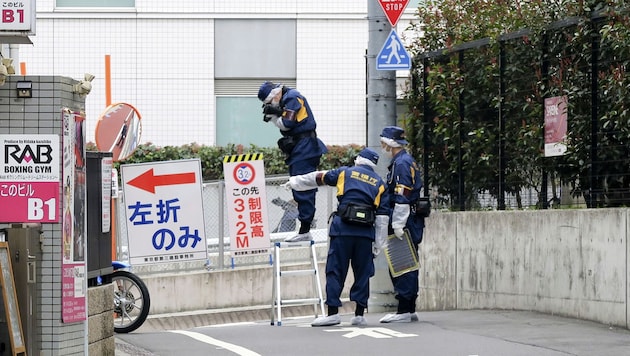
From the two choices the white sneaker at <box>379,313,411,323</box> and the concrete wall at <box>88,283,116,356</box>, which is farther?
the white sneaker at <box>379,313,411,323</box>

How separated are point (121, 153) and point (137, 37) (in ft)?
41.3

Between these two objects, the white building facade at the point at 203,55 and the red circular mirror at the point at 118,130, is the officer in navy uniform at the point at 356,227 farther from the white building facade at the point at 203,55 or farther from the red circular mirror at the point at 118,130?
the white building facade at the point at 203,55

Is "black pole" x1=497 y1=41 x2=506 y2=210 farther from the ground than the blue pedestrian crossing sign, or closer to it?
closer to it

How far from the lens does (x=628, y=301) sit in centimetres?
1261

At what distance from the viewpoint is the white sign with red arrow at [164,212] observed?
1906 cm

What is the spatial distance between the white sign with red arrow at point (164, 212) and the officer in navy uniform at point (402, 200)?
546cm

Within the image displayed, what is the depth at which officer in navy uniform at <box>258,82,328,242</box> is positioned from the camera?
583 inches

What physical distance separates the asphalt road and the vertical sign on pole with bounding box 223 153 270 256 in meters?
5.95

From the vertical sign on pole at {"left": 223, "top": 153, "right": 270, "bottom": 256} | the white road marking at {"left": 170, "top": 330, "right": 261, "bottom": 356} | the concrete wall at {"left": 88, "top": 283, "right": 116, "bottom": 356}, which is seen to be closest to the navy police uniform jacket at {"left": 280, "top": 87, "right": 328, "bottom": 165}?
the white road marking at {"left": 170, "top": 330, "right": 261, "bottom": 356}

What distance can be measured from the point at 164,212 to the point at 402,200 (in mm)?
6193

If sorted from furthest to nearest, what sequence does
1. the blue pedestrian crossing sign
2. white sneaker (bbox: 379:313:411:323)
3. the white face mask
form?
1. the blue pedestrian crossing sign
2. the white face mask
3. white sneaker (bbox: 379:313:411:323)

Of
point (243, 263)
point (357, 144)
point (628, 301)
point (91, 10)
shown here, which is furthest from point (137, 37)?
point (628, 301)

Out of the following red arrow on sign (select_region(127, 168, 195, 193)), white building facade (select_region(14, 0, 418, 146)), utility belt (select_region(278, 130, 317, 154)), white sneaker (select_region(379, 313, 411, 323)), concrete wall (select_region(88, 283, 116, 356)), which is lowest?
white sneaker (select_region(379, 313, 411, 323))

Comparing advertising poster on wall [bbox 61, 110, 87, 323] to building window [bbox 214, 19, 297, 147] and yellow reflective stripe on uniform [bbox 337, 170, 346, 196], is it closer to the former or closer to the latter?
yellow reflective stripe on uniform [bbox 337, 170, 346, 196]
